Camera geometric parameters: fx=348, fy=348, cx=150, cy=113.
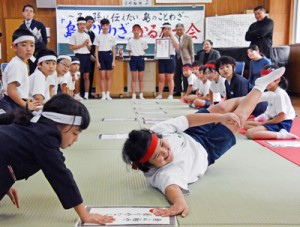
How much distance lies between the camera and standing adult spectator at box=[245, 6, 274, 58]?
5.09m

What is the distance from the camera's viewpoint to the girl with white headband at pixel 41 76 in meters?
3.07

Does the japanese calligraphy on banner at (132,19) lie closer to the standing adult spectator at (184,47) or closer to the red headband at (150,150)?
the standing adult spectator at (184,47)

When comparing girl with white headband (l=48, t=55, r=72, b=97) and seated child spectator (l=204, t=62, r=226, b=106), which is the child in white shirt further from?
seated child spectator (l=204, t=62, r=226, b=106)

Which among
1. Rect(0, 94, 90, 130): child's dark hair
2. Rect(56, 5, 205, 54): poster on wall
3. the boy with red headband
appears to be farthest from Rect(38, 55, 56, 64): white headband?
Rect(56, 5, 205, 54): poster on wall

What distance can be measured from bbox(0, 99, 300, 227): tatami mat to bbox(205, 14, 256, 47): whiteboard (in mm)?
5679

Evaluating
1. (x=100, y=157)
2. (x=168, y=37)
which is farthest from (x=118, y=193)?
(x=168, y=37)

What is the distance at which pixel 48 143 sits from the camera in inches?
45.7

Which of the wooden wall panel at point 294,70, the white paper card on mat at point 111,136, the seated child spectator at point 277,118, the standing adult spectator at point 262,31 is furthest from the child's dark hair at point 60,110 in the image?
the wooden wall panel at point 294,70

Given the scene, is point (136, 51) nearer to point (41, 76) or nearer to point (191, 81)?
point (191, 81)

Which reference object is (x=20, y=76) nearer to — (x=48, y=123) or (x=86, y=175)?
(x=86, y=175)

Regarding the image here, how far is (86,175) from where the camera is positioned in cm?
191

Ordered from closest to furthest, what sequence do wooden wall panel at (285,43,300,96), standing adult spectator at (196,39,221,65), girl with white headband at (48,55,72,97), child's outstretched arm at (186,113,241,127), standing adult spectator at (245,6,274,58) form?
child's outstretched arm at (186,113,241,127) → girl with white headband at (48,55,72,97) → standing adult spectator at (245,6,274,58) → standing adult spectator at (196,39,221,65) → wooden wall panel at (285,43,300,96)

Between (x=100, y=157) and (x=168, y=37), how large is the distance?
4.84m

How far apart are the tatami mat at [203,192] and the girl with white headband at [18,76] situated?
22.9 inches
